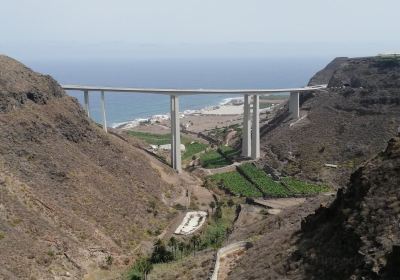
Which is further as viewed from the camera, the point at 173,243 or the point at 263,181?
the point at 263,181

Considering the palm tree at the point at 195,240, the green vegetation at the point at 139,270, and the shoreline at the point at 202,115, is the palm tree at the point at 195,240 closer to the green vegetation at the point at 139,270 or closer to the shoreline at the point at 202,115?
the green vegetation at the point at 139,270

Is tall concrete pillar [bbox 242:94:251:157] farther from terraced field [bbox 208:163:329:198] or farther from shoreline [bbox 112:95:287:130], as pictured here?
shoreline [bbox 112:95:287:130]

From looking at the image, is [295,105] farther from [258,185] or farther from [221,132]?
[258,185]

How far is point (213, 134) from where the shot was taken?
10300 centimetres

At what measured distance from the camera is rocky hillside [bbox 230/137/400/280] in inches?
777

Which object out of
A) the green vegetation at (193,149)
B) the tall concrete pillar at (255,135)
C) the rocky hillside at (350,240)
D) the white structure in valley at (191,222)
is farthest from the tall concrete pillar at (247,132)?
the rocky hillside at (350,240)

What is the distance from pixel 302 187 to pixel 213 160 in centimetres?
1959

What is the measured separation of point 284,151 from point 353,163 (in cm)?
1174

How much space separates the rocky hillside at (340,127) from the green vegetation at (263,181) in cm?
305

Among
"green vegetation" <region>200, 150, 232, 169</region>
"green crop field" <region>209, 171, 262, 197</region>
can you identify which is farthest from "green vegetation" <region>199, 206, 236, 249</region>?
"green vegetation" <region>200, 150, 232, 169</region>

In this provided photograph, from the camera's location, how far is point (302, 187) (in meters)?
61.0

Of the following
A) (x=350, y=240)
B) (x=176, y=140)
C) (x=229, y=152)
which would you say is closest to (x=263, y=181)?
(x=176, y=140)

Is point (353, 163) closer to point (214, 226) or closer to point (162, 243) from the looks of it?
point (214, 226)

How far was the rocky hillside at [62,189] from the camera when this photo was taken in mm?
37312
